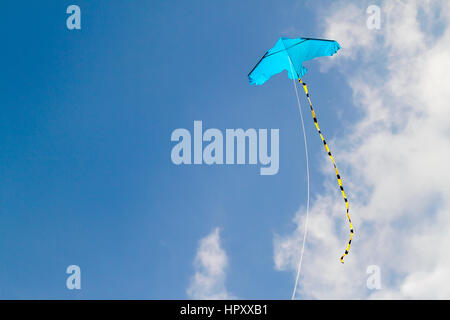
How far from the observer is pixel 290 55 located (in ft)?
49.9

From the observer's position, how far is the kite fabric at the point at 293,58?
580 inches

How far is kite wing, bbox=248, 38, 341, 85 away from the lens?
14.8 m

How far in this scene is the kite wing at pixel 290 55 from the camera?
14.8m

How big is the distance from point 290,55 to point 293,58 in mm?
185

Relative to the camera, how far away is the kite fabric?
14.7 meters

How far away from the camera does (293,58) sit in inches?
601
